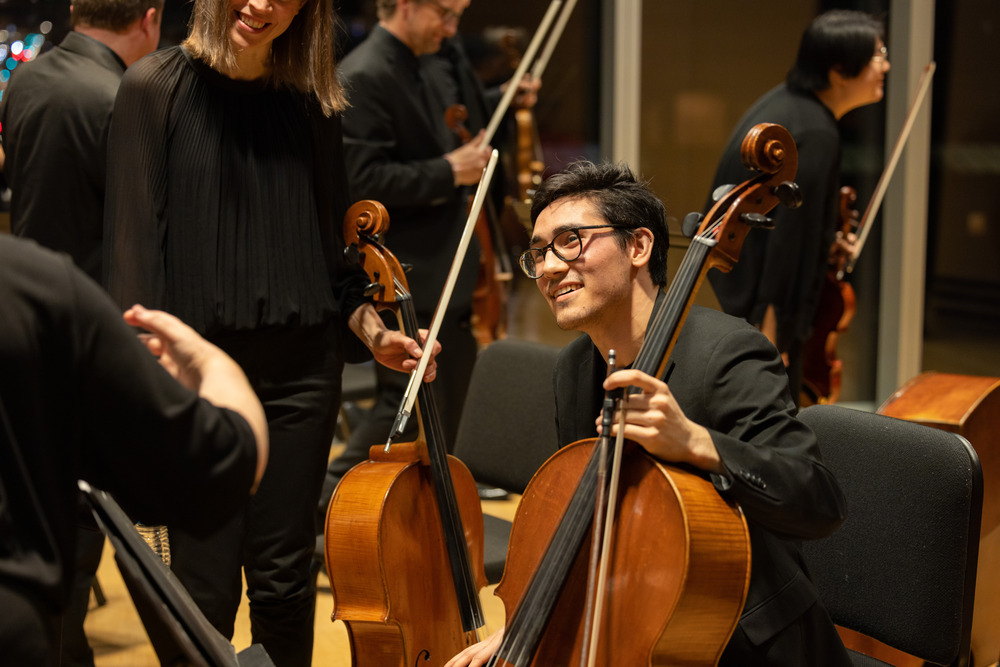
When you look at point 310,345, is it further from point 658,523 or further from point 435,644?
point 658,523

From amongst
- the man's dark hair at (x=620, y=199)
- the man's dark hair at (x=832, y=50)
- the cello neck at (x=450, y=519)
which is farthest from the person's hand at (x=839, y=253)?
the cello neck at (x=450, y=519)

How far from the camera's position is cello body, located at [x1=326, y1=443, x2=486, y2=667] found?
158cm

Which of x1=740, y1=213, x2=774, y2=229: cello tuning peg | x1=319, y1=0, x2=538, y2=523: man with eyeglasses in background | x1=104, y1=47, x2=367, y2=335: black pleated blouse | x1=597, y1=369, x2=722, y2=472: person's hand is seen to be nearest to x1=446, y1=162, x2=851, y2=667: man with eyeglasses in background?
x1=597, y1=369, x2=722, y2=472: person's hand

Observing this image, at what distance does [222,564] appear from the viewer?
5.31ft

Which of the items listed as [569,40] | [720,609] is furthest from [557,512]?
[569,40]

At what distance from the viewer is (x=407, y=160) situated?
2730mm

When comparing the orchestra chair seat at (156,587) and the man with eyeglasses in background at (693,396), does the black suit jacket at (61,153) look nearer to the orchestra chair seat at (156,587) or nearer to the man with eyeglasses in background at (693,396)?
the man with eyeglasses in background at (693,396)

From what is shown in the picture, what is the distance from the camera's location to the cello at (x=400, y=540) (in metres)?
1.58

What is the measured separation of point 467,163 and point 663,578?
175 centimetres

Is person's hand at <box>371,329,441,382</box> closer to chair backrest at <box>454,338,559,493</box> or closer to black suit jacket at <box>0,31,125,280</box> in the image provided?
chair backrest at <box>454,338,559,493</box>

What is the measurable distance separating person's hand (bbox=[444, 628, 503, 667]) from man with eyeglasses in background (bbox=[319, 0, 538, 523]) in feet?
4.41

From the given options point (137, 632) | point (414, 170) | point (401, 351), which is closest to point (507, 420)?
point (401, 351)

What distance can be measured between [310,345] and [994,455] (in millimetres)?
1220

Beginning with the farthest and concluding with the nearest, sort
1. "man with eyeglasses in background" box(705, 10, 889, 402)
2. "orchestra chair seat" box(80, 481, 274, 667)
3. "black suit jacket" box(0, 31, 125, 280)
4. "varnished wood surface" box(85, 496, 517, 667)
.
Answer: "man with eyeglasses in background" box(705, 10, 889, 402) → "varnished wood surface" box(85, 496, 517, 667) → "black suit jacket" box(0, 31, 125, 280) → "orchestra chair seat" box(80, 481, 274, 667)
